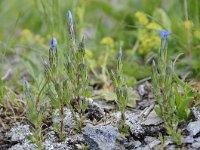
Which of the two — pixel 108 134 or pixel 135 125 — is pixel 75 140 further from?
pixel 135 125

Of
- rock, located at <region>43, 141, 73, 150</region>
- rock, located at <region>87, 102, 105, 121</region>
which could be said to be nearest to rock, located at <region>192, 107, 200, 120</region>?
rock, located at <region>87, 102, 105, 121</region>

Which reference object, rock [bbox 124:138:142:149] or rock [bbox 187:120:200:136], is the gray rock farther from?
rock [bbox 187:120:200:136]

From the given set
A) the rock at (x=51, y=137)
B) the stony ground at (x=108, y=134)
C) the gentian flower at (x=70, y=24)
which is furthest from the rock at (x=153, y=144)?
the gentian flower at (x=70, y=24)

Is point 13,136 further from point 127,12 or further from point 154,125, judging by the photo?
point 127,12

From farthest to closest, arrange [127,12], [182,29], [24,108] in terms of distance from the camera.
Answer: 1. [127,12]
2. [182,29]
3. [24,108]

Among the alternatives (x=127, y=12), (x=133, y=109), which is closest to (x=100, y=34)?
(x=127, y=12)

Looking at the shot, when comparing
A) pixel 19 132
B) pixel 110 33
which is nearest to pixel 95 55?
pixel 110 33

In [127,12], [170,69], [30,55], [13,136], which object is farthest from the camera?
[127,12]

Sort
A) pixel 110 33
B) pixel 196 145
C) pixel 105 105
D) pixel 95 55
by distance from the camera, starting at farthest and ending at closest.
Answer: pixel 110 33 → pixel 95 55 → pixel 105 105 → pixel 196 145
